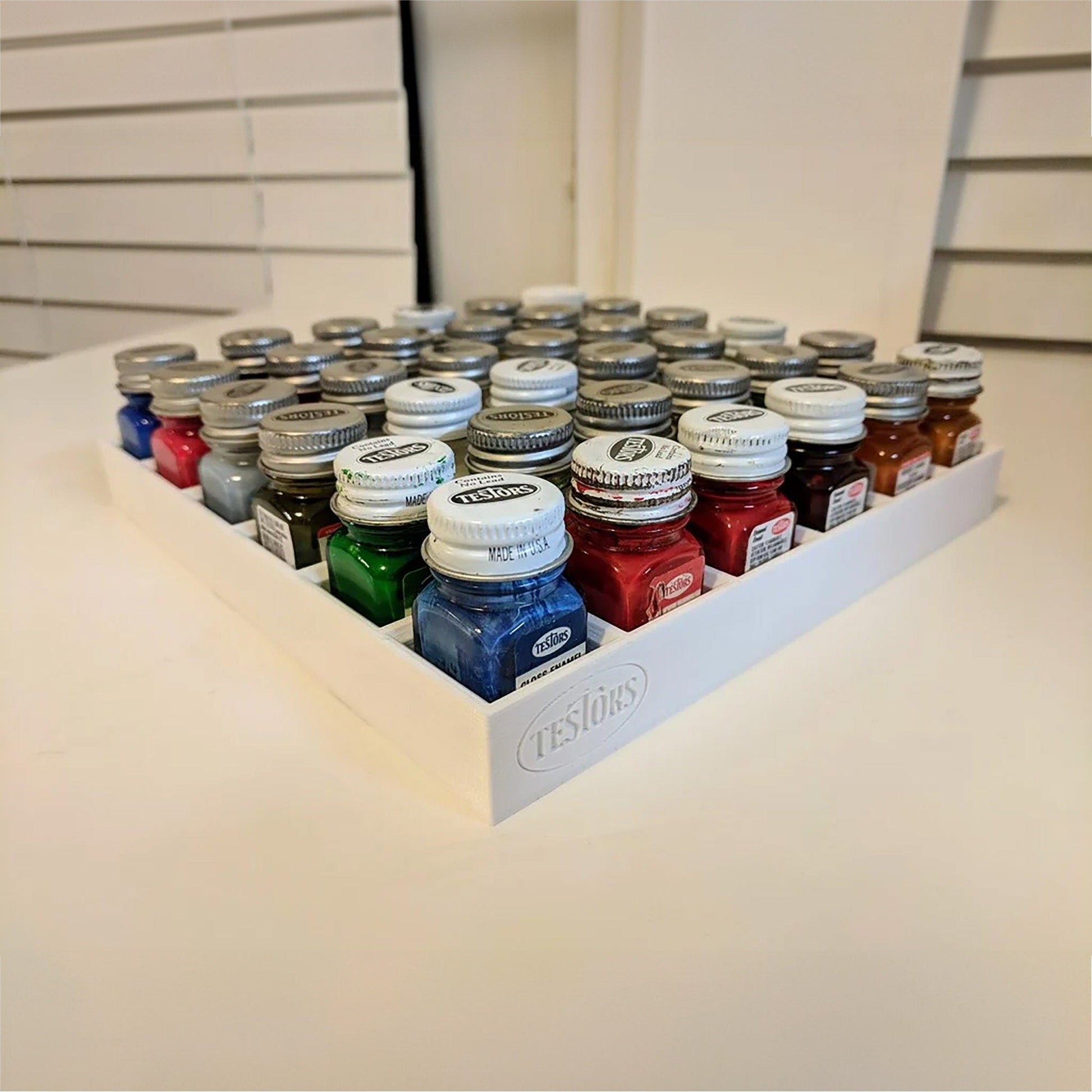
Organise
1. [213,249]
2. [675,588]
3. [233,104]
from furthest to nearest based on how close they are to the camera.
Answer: [213,249]
[233,104]
[675,588]

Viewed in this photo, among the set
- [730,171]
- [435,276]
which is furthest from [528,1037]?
[435,276]

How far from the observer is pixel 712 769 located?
47 cm

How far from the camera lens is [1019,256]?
1085 millimetres

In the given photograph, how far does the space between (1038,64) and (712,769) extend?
1.00m

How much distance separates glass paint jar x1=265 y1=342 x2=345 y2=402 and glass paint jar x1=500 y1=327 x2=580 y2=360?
0.60ft

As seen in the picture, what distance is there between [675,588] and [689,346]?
37 centimetres

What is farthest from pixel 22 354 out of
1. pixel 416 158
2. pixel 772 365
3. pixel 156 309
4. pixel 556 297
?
pixel 772 365

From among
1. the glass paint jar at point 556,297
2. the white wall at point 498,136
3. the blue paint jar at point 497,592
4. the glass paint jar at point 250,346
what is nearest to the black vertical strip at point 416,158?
the white wall at point 498,136

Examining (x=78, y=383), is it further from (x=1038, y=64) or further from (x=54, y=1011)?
→ (x=1038, y=64)

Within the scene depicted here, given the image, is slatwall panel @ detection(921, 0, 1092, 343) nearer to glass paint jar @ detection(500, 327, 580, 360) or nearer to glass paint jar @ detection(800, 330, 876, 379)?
glass paint jar @ detection(800, 330, 876, 379)

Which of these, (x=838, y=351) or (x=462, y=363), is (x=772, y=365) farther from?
(x=462, y=363)

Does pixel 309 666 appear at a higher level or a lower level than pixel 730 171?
lower

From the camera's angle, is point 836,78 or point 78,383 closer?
point 836,78

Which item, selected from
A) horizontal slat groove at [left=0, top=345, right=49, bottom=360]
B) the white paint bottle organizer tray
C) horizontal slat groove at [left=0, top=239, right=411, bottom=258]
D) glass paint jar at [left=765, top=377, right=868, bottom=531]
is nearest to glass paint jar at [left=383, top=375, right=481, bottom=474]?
the white paint bottle organizer tray
